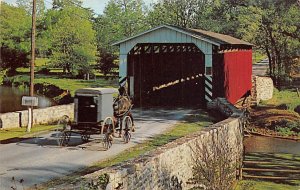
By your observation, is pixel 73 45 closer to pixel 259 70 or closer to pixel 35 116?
pixel 259 70

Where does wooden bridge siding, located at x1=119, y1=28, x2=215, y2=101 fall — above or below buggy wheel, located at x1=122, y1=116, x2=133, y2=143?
above

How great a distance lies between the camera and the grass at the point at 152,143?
11130 millimetres

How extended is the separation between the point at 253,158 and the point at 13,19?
50116 mm

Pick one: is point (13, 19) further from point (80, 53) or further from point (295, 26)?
point (295, 26)

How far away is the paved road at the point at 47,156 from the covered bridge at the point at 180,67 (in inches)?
349

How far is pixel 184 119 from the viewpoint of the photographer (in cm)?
2372

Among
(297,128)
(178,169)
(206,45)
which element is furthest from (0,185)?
(297,128)

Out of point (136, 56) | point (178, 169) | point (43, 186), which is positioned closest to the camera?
Answer: point (43, 186)

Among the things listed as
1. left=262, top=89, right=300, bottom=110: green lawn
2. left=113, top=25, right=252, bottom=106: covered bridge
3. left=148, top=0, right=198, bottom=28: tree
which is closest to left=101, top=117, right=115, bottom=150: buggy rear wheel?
left=113, top=25, right=252, bottom=106: covered bridge

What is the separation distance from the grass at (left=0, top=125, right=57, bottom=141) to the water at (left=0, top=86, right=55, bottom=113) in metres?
18.2

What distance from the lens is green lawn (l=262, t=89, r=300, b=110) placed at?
4079cm

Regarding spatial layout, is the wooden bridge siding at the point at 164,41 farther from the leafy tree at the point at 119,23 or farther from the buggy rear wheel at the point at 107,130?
the leafy tree at the point at 119,23

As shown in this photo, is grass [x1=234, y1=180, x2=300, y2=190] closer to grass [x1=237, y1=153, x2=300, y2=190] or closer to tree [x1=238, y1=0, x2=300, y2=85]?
grass [x1=237, y1=153, x2=300, y2=190]

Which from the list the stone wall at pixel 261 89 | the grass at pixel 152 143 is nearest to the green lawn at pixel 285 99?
the stone wall at pixel 261 89
